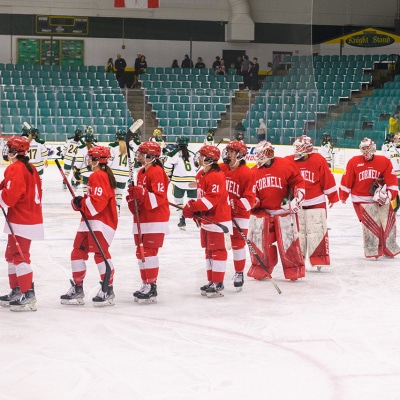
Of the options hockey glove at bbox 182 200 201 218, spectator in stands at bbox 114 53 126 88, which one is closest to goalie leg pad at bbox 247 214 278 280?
hockey glove at bbox 182 200 201 218

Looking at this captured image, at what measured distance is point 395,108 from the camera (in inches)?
680

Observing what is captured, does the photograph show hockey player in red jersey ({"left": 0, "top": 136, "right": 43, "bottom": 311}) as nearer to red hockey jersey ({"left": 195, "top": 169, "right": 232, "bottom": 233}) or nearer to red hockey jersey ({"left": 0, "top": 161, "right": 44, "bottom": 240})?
red hockey jersey ({"left": 0, "top": 161, "right": 44, "bottom": 240})

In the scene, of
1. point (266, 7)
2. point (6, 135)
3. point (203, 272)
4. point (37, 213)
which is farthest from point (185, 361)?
point (266, 7)

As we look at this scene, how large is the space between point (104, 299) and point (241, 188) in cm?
133

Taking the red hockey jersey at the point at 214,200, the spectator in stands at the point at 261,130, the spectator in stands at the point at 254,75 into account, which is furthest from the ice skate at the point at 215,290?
the spectator in stands at the point at 254,75

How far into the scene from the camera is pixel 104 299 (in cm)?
594

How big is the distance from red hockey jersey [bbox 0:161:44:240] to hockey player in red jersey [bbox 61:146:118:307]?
255 millimetres

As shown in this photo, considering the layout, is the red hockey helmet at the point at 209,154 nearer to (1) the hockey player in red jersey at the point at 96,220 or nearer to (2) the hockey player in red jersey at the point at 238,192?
(2) the hockey player in red jersey at the point at 238,192

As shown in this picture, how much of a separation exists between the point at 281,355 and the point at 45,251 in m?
3.97

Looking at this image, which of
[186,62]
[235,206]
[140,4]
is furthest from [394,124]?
[235,206]

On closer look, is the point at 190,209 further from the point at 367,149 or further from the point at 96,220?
the point at 367,149

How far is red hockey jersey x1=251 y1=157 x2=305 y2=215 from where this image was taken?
6828 millimetres

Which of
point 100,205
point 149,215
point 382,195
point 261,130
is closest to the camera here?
point 100,205

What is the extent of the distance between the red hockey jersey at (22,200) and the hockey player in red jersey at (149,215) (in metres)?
0.66
